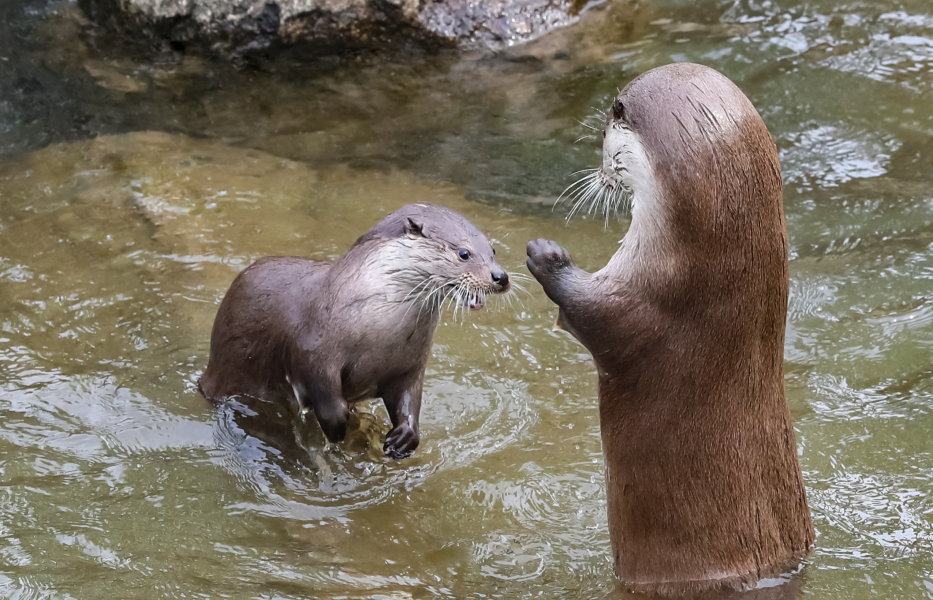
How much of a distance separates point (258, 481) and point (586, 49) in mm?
3975

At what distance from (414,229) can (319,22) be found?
3.49 m

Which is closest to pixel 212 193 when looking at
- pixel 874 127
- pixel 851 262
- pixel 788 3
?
pixel 851 262

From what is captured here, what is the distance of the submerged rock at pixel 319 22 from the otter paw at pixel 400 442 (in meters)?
3.69

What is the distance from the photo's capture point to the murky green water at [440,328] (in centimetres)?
270

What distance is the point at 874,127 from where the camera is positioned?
16.0ft

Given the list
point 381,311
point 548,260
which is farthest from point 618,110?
point 381,311

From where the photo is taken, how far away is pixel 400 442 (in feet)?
9.73

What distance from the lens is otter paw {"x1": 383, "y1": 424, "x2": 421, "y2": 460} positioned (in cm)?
297

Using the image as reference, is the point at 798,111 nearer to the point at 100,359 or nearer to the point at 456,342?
the point at 456,342

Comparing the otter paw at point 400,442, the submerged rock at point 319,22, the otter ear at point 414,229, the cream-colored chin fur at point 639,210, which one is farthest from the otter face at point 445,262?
the submerged rock at point 319,22

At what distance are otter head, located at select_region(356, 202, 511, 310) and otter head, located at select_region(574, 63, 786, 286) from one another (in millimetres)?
628

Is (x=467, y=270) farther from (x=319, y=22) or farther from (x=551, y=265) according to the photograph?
(x=319, y=22)

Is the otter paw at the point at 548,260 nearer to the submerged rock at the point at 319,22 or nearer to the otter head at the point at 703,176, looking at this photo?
the otter head at the point at 703,176

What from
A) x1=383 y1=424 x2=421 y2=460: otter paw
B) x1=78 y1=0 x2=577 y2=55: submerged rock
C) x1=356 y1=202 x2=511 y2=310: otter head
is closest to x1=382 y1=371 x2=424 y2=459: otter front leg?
x1=383 y1=424 x2=421 y2=460: otter paw
